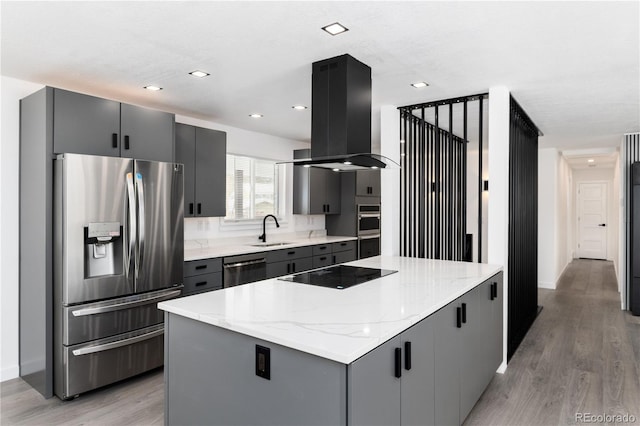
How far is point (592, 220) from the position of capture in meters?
10.4

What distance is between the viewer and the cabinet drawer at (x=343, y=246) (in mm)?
5668

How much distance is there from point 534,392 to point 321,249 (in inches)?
120

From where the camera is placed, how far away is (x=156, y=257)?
3.26m

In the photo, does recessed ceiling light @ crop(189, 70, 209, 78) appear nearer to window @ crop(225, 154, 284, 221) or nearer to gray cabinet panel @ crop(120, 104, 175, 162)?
gray cabinet panel @ crop(120, 104, 175, 162)

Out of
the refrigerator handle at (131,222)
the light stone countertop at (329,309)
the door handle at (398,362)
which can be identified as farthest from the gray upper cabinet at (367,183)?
the door handle at (398,362)

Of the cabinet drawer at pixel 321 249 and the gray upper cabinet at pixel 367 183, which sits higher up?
the gray upper cabinet at pixel 367 183

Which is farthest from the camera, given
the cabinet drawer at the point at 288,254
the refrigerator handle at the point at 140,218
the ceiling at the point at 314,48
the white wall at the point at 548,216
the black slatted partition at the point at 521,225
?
the white wall at the point at 548,216

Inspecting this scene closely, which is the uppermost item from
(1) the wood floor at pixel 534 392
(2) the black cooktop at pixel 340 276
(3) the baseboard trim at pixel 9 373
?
(2) the black cooktop at pixel 340 276

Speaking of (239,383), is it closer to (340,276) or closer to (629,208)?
(340,276)

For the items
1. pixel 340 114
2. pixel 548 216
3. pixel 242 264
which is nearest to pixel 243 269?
pixel 242 264

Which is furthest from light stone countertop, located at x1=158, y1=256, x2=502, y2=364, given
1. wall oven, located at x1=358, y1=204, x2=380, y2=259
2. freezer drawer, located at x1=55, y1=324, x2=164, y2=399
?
wall oven, located at x1=358, y1=204, x2=380, y2=259

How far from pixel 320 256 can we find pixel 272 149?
5.42 ft

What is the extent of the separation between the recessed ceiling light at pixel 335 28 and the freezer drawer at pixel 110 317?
7.87 ft

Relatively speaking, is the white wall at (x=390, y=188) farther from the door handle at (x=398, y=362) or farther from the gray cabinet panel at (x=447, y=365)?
the door handle at (x=398, y=362)
